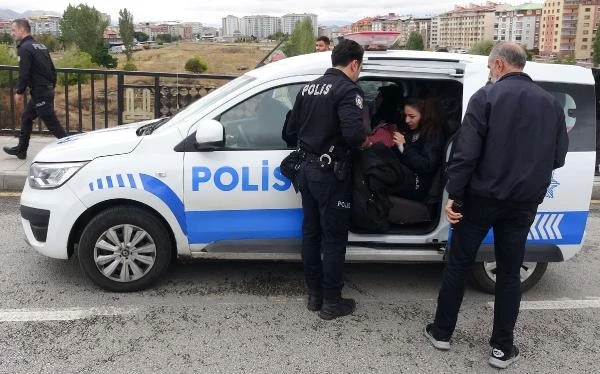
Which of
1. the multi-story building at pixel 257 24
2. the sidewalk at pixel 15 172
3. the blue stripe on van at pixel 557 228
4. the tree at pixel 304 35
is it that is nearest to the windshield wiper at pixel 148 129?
the blue stripe on van at pixel 557 228

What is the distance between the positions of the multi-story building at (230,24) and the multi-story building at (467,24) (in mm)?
59100

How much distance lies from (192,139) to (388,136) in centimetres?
140

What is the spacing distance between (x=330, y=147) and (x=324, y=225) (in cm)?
51

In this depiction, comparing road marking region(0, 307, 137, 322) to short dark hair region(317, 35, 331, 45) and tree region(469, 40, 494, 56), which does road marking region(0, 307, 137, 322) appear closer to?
tree region(469, 40, 494, 56)

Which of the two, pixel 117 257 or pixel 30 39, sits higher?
pixel 30 39

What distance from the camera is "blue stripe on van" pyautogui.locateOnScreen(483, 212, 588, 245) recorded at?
4184mm

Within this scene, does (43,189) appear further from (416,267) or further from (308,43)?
(308,43)

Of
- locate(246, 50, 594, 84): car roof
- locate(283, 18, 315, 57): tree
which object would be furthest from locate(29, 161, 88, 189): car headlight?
locate(283, 18, 315, 57): tree

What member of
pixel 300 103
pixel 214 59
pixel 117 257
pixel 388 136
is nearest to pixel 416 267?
pixel 388 136

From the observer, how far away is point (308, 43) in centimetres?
8306

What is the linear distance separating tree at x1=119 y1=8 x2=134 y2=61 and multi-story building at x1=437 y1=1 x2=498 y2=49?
84.1 meters

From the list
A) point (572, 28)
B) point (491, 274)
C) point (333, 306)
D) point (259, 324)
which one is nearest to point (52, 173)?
point (259, 324)

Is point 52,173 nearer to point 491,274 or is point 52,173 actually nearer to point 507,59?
point 507,59

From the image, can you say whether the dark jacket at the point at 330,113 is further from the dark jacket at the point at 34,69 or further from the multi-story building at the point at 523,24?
the multi-story building at the point at 523,24
